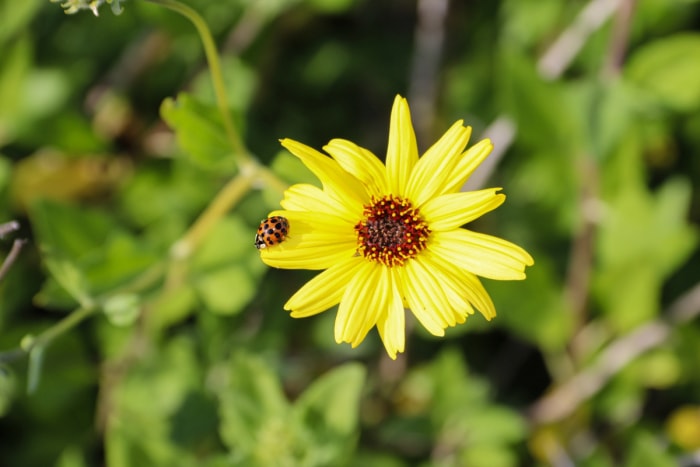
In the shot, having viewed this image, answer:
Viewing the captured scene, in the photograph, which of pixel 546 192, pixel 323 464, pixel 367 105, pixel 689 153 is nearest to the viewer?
pixel 323 464

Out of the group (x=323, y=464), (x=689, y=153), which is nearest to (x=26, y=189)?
(x=323, y=464)

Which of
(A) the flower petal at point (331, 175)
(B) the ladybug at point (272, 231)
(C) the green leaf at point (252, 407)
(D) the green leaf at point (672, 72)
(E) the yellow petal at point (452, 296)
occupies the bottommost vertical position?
(C) the green leaf at point (252, 407)

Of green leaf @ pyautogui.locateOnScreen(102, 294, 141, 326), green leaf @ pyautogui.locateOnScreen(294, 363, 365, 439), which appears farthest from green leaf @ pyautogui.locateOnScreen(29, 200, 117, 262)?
green leaf @ pyautogui.locateOnScreen(294, 363, 365, 439)

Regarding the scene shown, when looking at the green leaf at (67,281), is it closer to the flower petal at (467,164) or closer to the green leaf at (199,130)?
the green leaf at (199,130)

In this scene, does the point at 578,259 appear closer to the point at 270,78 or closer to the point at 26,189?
the point at 270,78

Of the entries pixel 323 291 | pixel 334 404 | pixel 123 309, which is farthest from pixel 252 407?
pixel 323 291

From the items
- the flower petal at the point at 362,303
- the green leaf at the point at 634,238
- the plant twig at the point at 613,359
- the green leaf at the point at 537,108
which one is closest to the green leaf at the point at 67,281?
the flower petal at the point at 362,303
